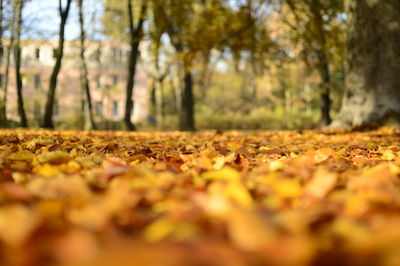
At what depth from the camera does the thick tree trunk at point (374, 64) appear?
7.35 m

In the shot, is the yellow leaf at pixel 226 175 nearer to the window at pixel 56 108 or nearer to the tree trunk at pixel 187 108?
the tree trunk at pixel 187 108

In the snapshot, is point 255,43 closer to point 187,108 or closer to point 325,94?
point 187,108

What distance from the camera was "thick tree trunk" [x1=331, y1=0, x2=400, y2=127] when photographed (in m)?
7.35

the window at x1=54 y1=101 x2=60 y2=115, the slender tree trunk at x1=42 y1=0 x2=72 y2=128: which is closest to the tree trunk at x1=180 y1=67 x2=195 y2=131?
the slender tree trunk at x1=42 y1=0 x2=72 y2=128

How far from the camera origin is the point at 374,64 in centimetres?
759

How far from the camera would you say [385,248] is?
699 millimetres

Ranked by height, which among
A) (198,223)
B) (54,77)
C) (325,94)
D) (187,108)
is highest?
(54,77)

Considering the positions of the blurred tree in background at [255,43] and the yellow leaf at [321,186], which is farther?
the blurred tree in background at [255,43]

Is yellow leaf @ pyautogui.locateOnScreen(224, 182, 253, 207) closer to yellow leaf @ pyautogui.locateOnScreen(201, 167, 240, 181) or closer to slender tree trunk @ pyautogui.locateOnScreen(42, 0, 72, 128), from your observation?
yellow leaf @ pyautogui.locateOnScreen(201, 167, 240, 181)

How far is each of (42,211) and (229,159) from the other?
1.40 meters

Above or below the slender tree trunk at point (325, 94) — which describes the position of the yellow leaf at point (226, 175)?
A: below

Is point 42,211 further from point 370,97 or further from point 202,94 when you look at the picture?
point 202,94

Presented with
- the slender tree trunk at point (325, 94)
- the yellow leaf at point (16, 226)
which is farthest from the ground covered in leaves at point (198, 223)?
the slender tree trunk at point (325, 94)

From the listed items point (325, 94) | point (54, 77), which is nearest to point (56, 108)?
point (325, 94)
